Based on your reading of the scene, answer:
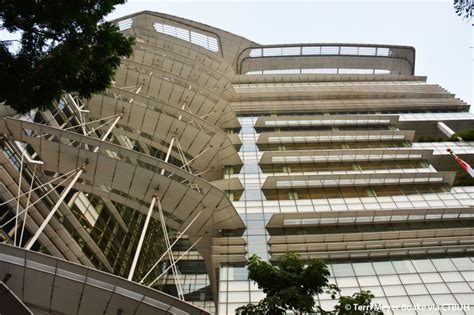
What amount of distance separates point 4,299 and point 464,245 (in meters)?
19.9

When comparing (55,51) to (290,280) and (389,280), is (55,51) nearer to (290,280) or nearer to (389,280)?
(290,280)

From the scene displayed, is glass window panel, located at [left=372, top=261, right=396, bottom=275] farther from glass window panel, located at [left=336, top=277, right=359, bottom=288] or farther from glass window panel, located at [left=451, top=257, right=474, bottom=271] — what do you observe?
glass window panel, located at [left=451, top=257, right=474, bottom=271]

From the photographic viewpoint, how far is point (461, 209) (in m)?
22.8

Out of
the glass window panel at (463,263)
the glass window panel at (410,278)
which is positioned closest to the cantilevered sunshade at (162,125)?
the glass window panel at (410,278)

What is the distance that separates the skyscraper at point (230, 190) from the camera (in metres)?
17.1

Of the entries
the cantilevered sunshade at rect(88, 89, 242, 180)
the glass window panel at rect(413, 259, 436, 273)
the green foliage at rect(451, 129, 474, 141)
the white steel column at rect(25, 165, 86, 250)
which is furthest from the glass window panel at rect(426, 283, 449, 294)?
the green foliage at rect(451, 129, 474, 141)

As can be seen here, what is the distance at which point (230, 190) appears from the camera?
25.6 meters

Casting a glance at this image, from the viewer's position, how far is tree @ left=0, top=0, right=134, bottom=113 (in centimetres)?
946

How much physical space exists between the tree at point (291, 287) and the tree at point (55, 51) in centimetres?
646

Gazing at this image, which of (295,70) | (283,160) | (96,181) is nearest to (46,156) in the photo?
(96,181)

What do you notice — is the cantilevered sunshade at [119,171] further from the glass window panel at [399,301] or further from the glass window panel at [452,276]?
the glass window panel at [452,276]

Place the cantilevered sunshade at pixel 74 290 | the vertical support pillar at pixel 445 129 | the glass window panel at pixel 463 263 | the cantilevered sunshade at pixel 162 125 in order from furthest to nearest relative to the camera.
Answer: the vertical support pillar at pixel 445 129, the cantilevered sunshade at pixel 162 125, the glass window panel at pixel 463 263, the cantilevered sunshade at pixel 74 290

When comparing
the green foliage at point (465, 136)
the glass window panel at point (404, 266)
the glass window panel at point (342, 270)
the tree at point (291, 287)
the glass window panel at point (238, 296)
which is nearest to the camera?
the tree at point (291, 287)

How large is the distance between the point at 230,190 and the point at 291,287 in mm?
16555
